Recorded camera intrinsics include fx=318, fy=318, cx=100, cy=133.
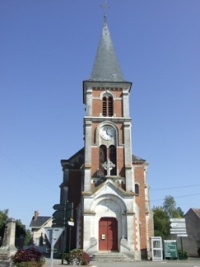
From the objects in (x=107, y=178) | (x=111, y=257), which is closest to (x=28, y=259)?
A: (x=111, y=257)

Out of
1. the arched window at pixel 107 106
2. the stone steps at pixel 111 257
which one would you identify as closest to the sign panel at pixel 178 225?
the stone steps at pixel 111 257

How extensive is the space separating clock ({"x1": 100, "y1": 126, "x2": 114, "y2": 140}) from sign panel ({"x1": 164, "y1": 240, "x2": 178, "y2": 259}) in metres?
11.5

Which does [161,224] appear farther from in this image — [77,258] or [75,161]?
[77,258]

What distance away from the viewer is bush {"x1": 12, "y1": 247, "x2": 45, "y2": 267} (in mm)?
15117

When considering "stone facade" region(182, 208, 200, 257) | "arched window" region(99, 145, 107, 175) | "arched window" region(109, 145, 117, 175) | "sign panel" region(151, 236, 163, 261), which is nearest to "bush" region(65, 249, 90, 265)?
"sign panel" region(151, 236, 163, 261)

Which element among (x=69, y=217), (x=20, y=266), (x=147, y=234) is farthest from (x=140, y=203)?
(x=20, y=266)

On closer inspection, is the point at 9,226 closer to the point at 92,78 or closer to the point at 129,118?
the point at 129,118

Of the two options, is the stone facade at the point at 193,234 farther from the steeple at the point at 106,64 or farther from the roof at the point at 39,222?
the roof at the point at 39,222

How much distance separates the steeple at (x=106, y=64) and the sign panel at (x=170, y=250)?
17.6 meters

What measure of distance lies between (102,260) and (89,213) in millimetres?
4277

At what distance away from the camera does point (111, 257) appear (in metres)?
26.2

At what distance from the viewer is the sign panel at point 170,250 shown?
29.5 m

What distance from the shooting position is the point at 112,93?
113 feet

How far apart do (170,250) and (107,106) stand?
613 inches
